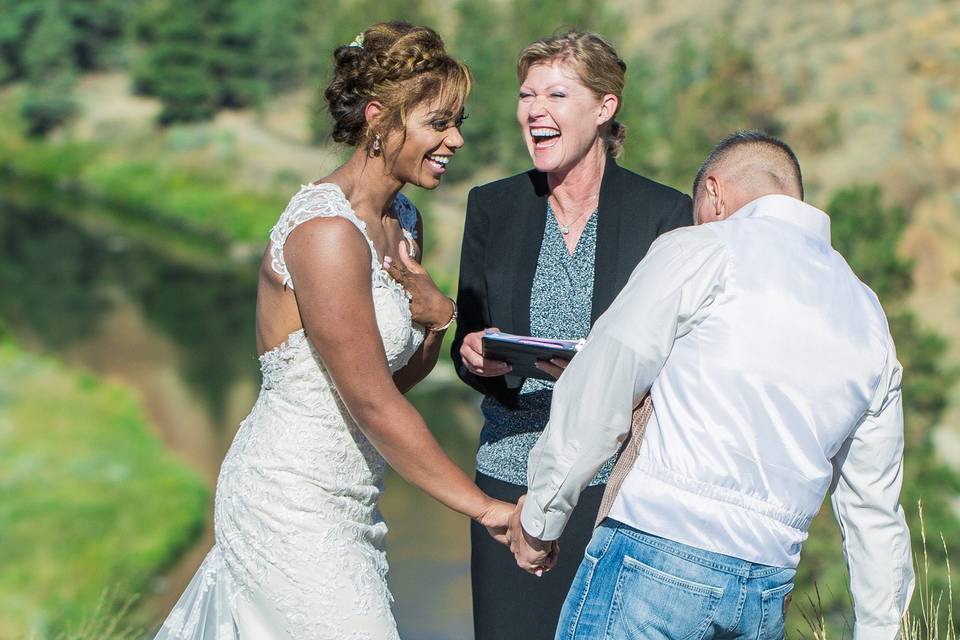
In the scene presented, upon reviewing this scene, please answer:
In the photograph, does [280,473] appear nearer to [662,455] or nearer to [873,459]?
[662,455]

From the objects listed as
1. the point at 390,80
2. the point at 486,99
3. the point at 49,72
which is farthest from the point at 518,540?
the point at 49,72

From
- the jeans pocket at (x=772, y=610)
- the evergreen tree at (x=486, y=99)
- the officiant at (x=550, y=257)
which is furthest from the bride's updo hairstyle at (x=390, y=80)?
the evergreen tree at (x=486, y=99)

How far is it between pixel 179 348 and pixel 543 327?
67.6 feet

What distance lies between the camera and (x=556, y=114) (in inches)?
122

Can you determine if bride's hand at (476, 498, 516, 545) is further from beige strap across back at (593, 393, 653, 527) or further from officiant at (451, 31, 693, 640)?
officiant at (451, 31, 693, 640)

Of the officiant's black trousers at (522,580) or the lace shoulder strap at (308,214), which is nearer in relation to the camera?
the lace shoulder strap at (308,214)

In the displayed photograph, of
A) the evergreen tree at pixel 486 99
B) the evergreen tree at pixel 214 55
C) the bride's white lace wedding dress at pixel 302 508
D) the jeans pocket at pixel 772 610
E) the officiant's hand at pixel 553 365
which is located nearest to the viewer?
the jeans pocket at pixel 772 610

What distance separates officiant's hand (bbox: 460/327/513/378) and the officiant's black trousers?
36 centimetres

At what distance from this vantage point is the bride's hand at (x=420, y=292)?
8.77 feet

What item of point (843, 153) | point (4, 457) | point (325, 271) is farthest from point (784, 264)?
point (843, 153)

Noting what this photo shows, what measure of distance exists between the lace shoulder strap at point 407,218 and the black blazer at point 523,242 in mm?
216

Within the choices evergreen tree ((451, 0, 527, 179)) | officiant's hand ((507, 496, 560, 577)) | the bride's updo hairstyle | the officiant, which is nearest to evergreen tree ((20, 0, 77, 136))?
evergreen tree ((451, 0, 527, 179))

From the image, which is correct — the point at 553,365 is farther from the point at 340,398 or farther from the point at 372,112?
the point at 372,112

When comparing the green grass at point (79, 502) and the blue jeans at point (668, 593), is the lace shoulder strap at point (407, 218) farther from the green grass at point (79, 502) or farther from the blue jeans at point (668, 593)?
the green grass at point (79, 502)
